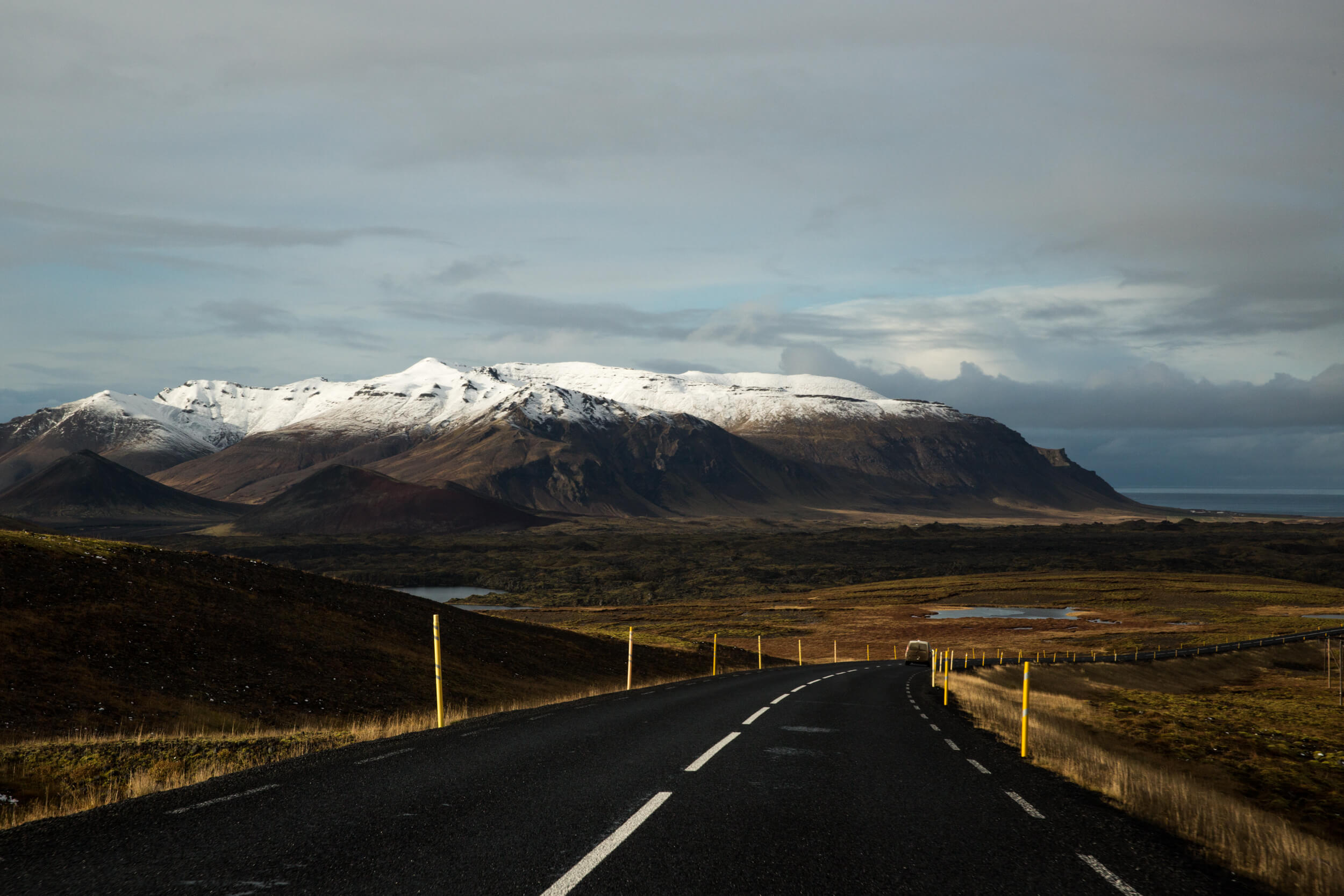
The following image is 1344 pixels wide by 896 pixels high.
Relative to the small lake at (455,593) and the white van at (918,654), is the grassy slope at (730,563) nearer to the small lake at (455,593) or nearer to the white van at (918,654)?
the small lake at (455,593)

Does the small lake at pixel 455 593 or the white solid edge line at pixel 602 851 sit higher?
the white solid edge line at pixel 602 851

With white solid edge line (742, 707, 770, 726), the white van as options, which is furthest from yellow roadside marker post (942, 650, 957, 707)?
the white van

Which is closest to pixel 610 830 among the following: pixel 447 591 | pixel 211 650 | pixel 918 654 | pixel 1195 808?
pixel 1195 808

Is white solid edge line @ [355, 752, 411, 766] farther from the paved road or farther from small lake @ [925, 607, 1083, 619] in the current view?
small lake @ [925, 607, 1083, 619]

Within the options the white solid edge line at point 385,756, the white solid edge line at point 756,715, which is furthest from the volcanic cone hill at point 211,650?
the white solid edge line at point 756,715

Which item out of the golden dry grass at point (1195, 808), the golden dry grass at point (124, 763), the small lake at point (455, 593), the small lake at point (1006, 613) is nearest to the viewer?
the golden dry grass at point (1195, 808)

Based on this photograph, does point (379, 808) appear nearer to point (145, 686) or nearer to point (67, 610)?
point (145, 686)

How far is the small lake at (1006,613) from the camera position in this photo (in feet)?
346

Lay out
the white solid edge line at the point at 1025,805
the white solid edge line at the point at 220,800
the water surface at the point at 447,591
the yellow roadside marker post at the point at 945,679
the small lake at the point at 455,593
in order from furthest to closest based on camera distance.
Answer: the water surface at the point at 447,591 < the small lake at the point at 455,593 < the yellow roadside marker post at the point at 945,679 < the white solid edge line at the point at 1025,805 < the white solid edge line at the point at 220,800

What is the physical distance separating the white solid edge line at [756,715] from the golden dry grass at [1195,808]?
4.70m

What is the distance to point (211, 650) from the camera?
90.7ft

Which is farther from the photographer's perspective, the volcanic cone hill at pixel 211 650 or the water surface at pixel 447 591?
the water surface at pixel 447 591

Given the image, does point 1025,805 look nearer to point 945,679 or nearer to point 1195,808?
point 1195,808

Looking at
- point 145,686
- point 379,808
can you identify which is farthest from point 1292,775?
point 145,686
